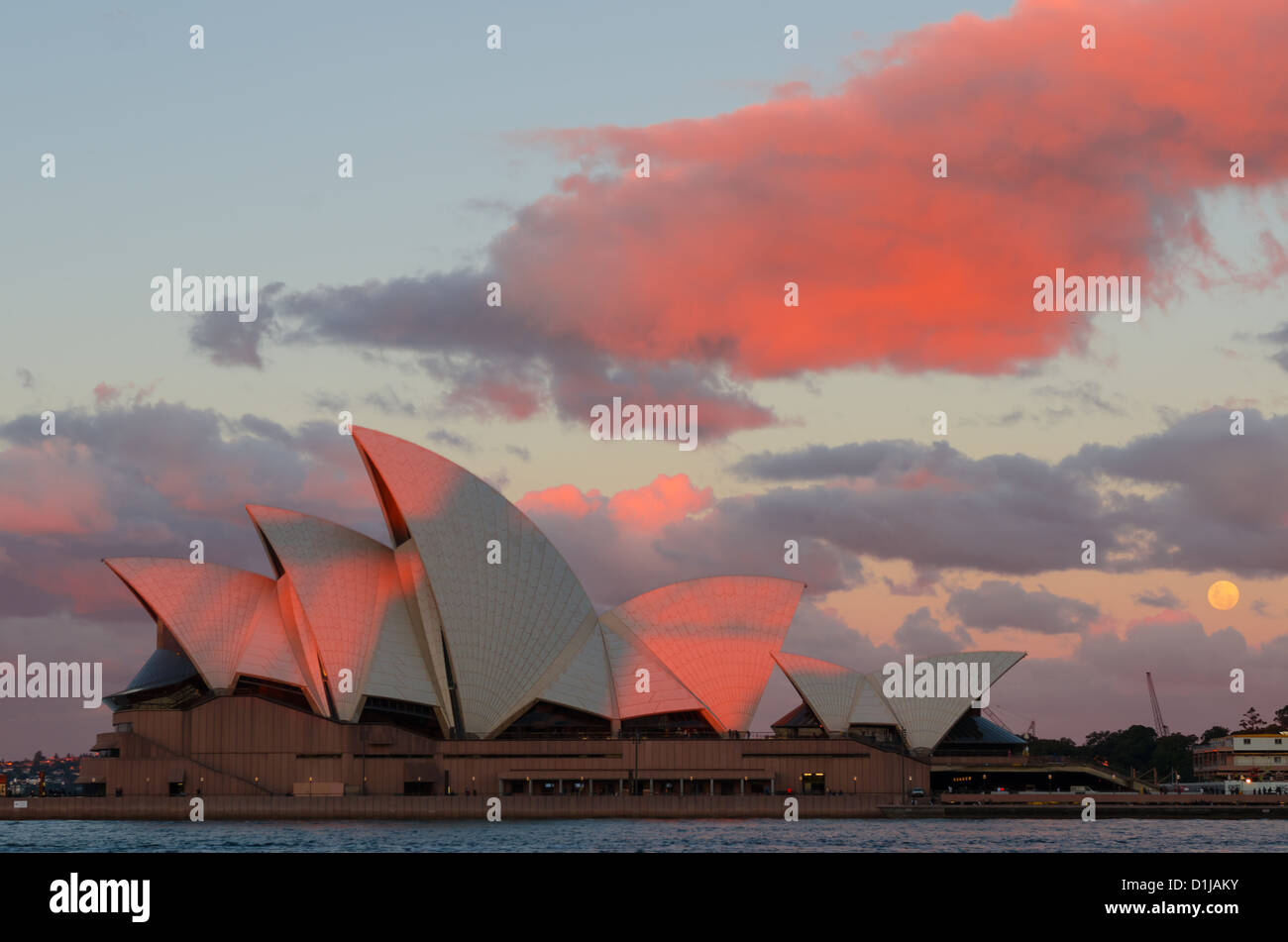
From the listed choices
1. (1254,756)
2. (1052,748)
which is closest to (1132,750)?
(1052,748)

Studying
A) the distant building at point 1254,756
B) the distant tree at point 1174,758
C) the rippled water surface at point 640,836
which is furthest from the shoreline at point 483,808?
the distant tree at point 1174,758

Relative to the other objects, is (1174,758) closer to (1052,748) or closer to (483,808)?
(1052,748)

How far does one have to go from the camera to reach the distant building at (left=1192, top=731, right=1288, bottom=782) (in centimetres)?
11869

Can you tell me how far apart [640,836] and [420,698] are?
86.3 feet

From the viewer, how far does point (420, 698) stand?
291 ft

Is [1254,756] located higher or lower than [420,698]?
lower

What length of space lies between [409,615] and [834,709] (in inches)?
1084

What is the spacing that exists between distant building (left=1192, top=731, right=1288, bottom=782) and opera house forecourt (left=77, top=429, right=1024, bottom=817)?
40118 millimetres

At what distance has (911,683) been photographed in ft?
327

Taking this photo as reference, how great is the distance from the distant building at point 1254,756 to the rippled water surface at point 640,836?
36.1 meters

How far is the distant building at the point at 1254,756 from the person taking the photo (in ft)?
389

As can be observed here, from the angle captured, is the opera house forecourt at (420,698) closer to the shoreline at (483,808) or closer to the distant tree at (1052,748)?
the shoreline at (483,808)

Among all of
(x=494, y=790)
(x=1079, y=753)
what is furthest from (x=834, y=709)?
(x=1079, y=753)
